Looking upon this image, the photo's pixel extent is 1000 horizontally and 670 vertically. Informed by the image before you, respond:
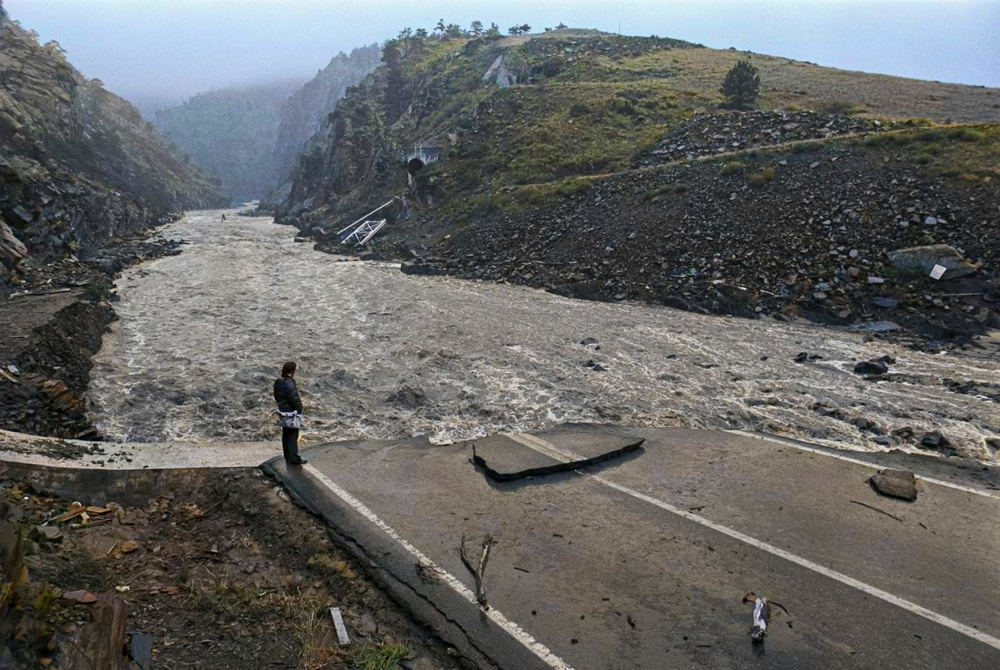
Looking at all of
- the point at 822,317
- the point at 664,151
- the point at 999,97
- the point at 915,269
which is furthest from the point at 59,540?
the point at 999,97

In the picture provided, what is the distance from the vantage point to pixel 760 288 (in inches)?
781

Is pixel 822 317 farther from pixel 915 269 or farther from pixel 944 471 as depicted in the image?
pixel 944 471

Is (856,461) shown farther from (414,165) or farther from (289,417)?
(414,165)

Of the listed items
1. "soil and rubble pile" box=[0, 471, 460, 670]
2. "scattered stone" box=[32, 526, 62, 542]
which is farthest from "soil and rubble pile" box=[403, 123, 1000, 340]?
"scattered stone" box=[32, 526, 62, 542]

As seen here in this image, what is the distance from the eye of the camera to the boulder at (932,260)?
699 inches

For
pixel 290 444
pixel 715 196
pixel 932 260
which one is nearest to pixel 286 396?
pixel 290 444

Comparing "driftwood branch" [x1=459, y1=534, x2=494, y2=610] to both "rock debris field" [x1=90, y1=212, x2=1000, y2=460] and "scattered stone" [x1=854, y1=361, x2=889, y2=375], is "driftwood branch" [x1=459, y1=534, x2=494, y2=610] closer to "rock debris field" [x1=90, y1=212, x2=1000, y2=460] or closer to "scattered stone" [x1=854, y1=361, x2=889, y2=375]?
"rock debris field" [x1=90, y1=212, x2=1000, y2=460]

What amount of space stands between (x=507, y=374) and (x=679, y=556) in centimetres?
790

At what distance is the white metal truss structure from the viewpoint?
1547 inches

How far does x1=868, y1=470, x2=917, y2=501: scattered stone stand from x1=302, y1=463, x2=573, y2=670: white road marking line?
5535 millimetres

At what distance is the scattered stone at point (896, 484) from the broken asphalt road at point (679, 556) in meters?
0.15

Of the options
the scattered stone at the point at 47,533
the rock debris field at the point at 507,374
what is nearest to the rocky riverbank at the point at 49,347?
the rock debris field at the point at 507,374

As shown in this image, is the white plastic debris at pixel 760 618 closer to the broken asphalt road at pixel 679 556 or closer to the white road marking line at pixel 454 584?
the broken asphalt road at pixel 679 556

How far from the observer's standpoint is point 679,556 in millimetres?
6520
